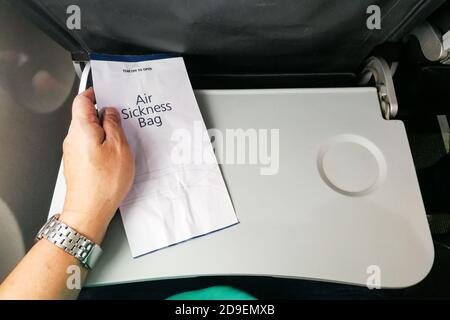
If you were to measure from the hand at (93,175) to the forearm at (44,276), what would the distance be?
0.15 feet

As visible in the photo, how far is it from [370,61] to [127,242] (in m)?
0.61

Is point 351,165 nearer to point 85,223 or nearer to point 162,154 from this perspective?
point 162,154

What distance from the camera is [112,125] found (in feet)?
1.77

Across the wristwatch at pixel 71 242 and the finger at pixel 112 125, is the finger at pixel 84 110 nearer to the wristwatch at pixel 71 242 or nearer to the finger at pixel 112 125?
the finger at pixel 112 125

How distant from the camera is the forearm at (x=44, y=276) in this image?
488 millimetres

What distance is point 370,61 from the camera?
0.71m

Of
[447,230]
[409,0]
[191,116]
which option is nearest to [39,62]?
[191,116]

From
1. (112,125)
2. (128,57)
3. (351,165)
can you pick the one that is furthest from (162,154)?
(351,165)

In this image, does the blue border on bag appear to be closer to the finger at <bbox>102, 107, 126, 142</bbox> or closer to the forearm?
the finger at <bbox>102, 107, 126, 142</bbox>

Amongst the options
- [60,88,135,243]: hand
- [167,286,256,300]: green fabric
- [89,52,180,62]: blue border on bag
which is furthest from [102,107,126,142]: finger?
[167,286,256,300]: green fabric

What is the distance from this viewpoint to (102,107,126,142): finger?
53 cm

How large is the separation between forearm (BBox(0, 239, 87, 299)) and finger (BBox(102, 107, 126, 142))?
0.62ft

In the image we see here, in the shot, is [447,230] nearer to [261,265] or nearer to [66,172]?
[261,265]

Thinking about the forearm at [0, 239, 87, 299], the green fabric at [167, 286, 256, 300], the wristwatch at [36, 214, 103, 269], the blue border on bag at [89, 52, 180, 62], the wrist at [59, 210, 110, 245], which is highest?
the blue border on bag at [89, 52, 180, 62]
